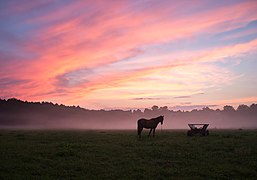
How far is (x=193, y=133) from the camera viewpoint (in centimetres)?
3944

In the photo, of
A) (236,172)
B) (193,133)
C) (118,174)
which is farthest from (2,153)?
(193,133)

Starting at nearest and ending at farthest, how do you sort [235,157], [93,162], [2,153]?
[93,162], [235,157], [2,153]

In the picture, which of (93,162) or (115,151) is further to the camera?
(115,151)

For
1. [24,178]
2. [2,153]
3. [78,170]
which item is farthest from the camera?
[2,153]

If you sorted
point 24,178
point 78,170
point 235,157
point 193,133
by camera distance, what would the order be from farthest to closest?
1. point 193,133
2. point 235,157
3. point 78,170
4. point 24,178

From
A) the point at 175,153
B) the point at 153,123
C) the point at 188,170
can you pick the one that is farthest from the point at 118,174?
the point at 153,123

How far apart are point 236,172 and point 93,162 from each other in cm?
892

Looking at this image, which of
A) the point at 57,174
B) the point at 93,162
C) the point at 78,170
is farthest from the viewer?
the point at 93,162

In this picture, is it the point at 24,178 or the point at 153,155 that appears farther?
the point at 153,155

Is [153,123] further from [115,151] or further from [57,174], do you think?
[57,174]

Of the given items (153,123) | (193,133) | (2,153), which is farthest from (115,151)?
(193,133)

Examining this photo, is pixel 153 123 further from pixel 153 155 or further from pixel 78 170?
pixel 78 170

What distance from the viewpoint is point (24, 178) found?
13812mm

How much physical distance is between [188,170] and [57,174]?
24.6 feet
